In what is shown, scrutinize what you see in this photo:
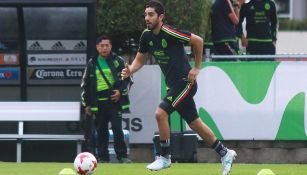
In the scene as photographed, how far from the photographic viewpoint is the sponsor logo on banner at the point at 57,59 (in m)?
22.1

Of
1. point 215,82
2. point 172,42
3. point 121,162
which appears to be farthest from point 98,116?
point 172,42

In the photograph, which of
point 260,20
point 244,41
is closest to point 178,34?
point 260,20

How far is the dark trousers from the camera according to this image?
1972cm

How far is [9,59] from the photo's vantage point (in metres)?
22.1

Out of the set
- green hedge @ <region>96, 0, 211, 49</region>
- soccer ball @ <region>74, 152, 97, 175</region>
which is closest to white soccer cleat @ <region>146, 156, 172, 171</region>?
soccer ball @ <region>74, 152, 97, 175</region>

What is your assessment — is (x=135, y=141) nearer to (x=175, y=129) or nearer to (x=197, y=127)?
(x=175, y=129)

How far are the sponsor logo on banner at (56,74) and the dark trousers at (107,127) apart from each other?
2.13 m

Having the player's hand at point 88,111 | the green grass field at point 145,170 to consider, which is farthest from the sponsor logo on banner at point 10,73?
the green grass field at point 145,170

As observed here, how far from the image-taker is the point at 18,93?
22.2 metres

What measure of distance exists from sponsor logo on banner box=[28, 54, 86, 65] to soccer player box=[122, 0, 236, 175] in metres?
6.37

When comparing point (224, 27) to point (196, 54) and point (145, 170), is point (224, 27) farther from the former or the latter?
point (196, 54)

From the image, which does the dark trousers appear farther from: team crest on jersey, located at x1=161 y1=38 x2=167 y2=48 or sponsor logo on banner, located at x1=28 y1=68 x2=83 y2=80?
team crest on jersey, located at x1=161 y1=38 x2=167 y2=48

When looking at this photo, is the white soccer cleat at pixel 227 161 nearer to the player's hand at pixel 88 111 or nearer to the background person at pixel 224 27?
the player's hand at pixel 88 111

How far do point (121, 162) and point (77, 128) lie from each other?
2.63 m
